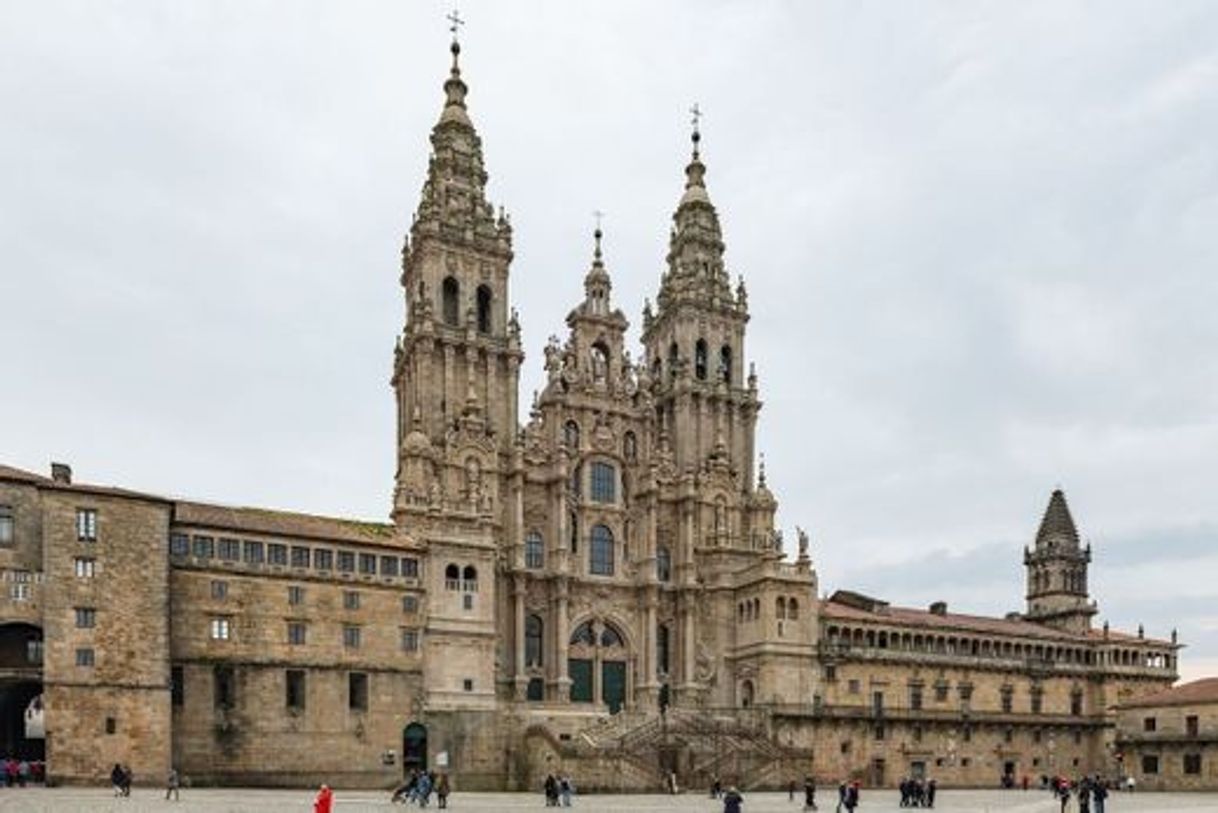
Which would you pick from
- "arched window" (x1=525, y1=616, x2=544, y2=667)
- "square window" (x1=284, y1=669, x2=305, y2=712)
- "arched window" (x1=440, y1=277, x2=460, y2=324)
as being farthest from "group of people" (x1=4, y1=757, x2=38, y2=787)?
"arched window" (x1=440, y1=277, x2=460, y2=324)

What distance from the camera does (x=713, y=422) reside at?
92.2 meters

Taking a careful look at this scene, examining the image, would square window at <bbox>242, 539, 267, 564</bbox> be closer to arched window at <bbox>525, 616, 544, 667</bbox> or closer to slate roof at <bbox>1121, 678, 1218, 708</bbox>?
arched window at <bbox>525, 616, 544, 667</bbox>

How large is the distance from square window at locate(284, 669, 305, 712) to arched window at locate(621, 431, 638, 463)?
31.4m

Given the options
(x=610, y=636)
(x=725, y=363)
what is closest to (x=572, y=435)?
(x=610, y=636)

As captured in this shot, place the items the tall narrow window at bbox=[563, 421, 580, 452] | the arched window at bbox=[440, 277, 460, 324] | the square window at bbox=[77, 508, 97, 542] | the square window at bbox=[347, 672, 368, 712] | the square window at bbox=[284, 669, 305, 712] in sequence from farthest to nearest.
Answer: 1. the tall narrow window at bbox=[563, 421, 580, 452]
2. the arched window at bbox=[440, 277, 460, 324]
3. the square window at bbox=[347, 672, 368, 712]
4. the square window at bbox=[284, 669, 305, 712]
5. the square window at bbox=[77, 508, 97, 542]

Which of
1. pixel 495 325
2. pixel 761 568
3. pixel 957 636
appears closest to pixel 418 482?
pixel 495 325

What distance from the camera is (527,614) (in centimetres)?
7981

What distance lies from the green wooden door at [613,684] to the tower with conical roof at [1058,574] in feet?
137

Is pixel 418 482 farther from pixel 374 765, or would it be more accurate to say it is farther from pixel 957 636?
pixel 957 636

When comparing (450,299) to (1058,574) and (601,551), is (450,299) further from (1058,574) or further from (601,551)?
(1058,574)

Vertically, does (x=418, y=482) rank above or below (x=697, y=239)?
below

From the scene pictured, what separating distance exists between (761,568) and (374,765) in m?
31.1

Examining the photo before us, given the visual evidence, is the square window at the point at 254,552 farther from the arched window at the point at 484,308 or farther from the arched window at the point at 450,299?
the arched window at the point at 484,308

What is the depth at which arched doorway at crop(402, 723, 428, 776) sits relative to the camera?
6625 centimetres
